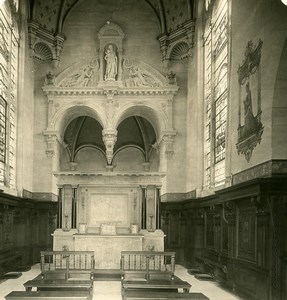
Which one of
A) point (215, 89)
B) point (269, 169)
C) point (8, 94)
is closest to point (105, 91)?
point (8, 94)

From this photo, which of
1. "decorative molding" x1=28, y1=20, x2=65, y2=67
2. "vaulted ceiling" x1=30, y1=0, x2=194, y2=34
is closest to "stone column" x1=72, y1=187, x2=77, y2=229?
"decorative molding" x1=28, y1=20, x2=65, y2=67

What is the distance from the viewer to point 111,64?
22.2 metres

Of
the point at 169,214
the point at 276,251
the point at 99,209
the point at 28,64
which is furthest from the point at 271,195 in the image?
the point at 28,64

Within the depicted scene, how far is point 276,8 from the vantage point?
11.0m

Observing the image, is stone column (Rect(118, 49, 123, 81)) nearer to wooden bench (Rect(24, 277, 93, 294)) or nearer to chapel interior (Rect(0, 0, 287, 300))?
chapel interior (Rect(0, 0, 287, 300))

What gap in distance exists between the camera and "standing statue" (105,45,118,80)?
22.2m

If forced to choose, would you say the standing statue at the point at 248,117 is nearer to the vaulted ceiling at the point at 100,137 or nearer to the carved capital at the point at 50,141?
the carved capital at the point at 50,141

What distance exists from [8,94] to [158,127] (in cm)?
734

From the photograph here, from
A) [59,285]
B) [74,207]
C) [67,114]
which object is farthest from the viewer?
[67,114]

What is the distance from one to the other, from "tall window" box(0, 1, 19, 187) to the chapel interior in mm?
45

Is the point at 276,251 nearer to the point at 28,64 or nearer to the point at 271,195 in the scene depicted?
the point at 271,195

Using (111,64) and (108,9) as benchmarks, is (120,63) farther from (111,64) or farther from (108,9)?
(108,9)

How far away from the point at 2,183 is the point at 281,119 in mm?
10201

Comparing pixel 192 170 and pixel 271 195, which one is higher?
pixel 192 170
